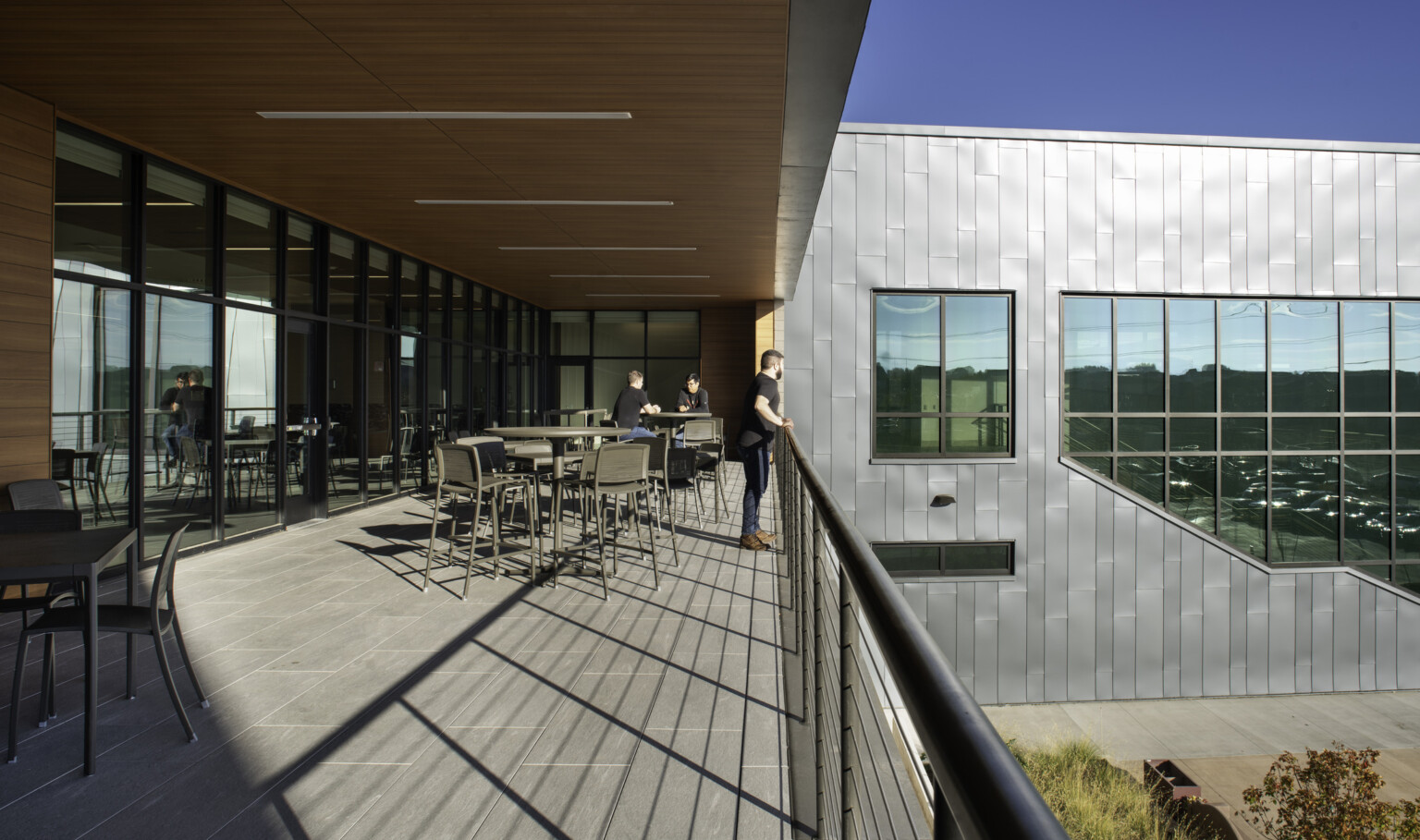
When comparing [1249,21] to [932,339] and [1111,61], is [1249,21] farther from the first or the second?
[932,339]

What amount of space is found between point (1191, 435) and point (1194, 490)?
77 centimetres

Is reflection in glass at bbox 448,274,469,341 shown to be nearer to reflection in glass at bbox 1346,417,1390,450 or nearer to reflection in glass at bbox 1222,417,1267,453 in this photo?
reflection in glass at bbox 1222,417,1267,453

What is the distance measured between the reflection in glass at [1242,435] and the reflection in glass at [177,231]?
12206 millimetres

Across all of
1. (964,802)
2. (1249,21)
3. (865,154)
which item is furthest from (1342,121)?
(964,802)

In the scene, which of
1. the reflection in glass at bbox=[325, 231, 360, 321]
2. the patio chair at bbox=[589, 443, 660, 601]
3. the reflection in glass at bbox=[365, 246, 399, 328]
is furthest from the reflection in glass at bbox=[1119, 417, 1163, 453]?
the reflection in glass at bbox=[325, 231, 360, 321]

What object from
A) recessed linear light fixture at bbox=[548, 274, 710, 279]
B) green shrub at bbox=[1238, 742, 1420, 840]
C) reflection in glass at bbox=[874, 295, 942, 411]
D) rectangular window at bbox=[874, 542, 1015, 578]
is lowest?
green shrub at bbox=[1238, 742, 1420, 840]

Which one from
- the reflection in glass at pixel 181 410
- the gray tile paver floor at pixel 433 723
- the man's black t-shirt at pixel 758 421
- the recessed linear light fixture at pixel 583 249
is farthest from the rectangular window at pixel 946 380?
the reflection in glass at pixel 181 410

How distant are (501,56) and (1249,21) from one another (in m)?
37.0

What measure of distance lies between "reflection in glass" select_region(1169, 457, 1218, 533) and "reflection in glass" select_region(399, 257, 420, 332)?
33.7 feet

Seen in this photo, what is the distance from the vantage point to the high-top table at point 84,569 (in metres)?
2.20

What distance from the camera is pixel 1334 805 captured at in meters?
7.11

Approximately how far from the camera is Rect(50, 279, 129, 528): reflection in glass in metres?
4.50

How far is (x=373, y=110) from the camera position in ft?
14.1

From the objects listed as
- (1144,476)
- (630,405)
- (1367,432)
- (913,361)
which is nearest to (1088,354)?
(1144,476)
